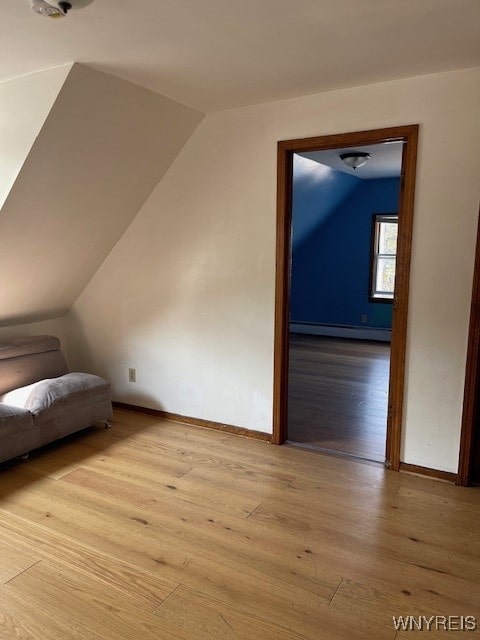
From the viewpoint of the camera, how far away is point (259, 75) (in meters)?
2.47

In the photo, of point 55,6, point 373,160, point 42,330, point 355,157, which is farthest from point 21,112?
point 373,160

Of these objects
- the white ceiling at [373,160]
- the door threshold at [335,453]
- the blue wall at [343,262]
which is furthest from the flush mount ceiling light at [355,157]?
the door threshold at [335,453]

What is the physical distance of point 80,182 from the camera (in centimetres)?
293

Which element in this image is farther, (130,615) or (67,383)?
(67,383)

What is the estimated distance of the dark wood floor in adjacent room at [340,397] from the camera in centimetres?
333

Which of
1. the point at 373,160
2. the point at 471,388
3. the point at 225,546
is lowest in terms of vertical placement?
the point at 225,546

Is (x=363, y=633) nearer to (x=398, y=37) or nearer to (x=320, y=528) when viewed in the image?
(x=320, y=528)

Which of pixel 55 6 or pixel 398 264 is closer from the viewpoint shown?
pixel 55 6

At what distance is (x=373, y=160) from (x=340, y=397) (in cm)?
269

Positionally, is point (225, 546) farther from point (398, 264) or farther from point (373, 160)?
point (373, 160)

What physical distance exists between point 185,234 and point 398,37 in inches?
73.3

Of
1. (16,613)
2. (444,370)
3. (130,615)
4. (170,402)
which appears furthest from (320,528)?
(170,402)

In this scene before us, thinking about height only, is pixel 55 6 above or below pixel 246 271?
above

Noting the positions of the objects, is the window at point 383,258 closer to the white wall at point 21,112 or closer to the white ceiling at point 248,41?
the white ceiling at point 248,41
